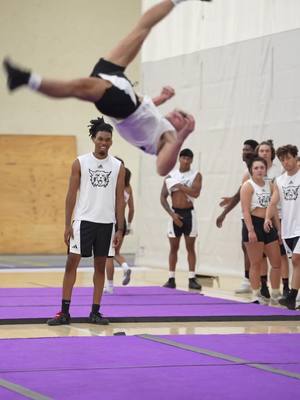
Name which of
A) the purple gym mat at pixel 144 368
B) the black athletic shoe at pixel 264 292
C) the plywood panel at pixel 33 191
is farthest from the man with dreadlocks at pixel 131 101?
the plywood panel at pixel 33 191

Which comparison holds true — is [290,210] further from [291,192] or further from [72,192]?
[72,192]

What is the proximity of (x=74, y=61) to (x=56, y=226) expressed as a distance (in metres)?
3.30

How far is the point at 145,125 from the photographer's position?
15.9ft

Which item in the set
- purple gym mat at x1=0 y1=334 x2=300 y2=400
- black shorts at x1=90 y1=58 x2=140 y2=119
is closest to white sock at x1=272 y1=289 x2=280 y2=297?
purple gym mat at x1=0 y1=334 x2=300 y2=400

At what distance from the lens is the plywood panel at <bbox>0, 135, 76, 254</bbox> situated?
19.1 meters

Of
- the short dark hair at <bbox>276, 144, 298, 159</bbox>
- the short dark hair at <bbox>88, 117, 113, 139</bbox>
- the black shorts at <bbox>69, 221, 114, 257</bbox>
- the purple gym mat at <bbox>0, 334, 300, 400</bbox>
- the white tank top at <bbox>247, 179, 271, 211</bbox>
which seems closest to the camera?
the purple gym mat at <bbox>0, 334, 300, 400</bbox>

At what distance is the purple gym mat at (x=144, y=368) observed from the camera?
19.9 ft

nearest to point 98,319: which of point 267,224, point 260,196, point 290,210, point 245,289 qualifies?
point 267,224

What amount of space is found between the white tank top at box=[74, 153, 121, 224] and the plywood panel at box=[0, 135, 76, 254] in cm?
1012

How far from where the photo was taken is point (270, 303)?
1119cm

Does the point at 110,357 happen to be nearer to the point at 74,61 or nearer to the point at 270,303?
the point at 270,303

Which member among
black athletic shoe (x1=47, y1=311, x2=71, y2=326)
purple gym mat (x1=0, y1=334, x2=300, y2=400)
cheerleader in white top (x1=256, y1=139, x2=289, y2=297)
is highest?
cheerleader in white top (x1=256, y1=139, x2=289, y2=297)

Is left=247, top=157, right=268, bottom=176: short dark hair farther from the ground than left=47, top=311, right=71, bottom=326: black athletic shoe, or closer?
farther from the ground

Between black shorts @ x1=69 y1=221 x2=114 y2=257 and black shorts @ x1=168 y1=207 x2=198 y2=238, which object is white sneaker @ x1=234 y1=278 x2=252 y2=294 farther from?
black shorts @ x1=69 y1=221 x2=114 y2=257
